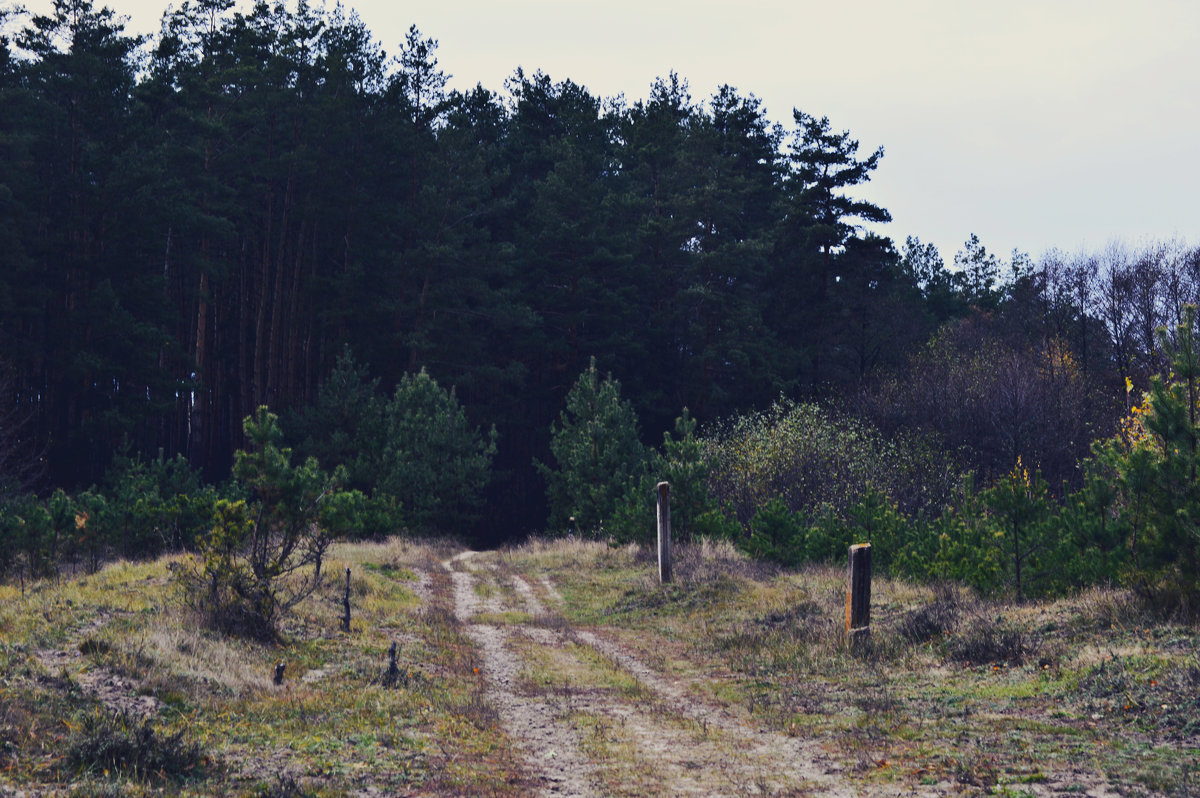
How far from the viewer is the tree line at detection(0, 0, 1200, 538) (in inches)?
1606

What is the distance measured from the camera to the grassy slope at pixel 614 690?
7.86 metres

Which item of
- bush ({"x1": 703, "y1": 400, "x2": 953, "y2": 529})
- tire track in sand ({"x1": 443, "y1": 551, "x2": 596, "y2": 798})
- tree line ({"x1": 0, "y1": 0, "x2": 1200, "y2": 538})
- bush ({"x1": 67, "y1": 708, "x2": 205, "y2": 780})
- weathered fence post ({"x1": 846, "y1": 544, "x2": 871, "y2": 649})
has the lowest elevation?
tire track in sand ({"x1": 443, "y1": 551, "x2": 596, "y2": 798})

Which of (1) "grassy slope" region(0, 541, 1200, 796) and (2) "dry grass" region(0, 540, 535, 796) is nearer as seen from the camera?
(2) "dry grass" region(0, 540, 535, 796)

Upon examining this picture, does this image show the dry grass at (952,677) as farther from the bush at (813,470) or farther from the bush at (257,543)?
the bush at (813,470)

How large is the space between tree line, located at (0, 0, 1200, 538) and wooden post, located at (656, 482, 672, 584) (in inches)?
752

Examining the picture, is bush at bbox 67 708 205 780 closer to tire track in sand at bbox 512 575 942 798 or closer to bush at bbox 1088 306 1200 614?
tire track in sand at bbox 512 575 942 798

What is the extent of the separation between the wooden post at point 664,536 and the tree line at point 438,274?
1910 centimetres

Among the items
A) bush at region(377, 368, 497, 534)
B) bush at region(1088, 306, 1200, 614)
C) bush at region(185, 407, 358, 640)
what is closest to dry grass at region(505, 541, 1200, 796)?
bush at region(1088, 306, 1200, 614)

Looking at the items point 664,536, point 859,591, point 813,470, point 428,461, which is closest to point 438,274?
point 428,461

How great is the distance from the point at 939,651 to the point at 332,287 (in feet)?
128

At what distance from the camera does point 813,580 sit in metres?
19.9

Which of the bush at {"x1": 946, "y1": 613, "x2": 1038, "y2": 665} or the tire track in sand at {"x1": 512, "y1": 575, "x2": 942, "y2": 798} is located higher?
the bush at {"x1": 946, "y1": 613, "x2": 1038, "y2": 665}

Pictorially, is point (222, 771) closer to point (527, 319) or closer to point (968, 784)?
point (968, 784)

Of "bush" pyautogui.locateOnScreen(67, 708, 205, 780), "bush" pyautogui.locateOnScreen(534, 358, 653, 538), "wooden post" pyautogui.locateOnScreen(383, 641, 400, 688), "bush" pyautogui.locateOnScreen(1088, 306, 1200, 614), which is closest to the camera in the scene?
"bush" pyautogui.locateOnScreen(67, 708, 205, 780)
